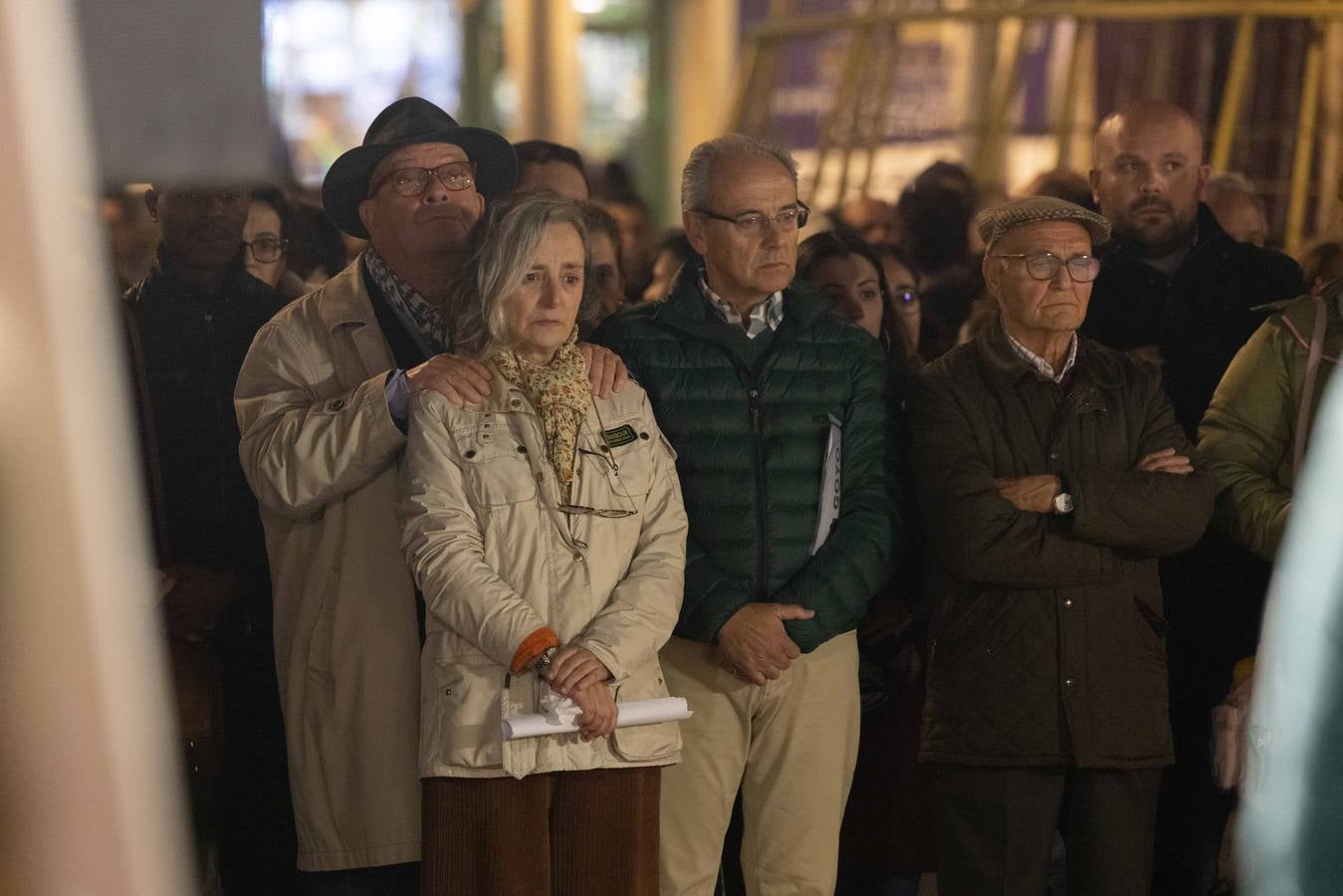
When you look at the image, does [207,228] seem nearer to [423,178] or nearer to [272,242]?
[272,242]

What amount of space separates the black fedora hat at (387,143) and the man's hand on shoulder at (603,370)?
1.36 ft

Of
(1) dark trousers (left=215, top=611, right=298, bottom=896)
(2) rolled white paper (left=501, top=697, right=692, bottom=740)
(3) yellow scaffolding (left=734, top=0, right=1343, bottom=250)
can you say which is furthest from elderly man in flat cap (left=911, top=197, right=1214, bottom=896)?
(3) yellow scaffolding (left=734, top=0, right=1343, bottom=250)

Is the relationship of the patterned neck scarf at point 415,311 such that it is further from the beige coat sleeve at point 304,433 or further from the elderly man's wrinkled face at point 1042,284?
the elderly man's wrinkled face at point 1042,284

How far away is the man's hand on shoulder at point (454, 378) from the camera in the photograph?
306 cm

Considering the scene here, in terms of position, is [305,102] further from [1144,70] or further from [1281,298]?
[1144,70]

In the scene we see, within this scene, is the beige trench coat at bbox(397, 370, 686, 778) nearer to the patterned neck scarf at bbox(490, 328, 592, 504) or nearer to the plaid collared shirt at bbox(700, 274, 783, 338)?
the patterned neck scarf at bbox(490, 328, 592, 504)

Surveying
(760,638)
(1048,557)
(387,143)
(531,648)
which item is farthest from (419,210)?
(1048,557)

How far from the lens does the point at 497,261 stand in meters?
3.14

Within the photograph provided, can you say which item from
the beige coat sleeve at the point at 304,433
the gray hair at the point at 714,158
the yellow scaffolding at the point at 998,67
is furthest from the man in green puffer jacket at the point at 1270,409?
the yellow scaffolding at the point at 998,67

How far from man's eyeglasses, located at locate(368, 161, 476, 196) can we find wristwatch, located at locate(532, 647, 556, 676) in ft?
3.40

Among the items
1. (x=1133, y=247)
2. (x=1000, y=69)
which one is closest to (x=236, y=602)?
(x=1133, y=247)

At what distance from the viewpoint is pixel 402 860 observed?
3279 mm

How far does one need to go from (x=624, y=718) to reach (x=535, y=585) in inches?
11.6

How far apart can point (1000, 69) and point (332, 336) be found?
5781mm
